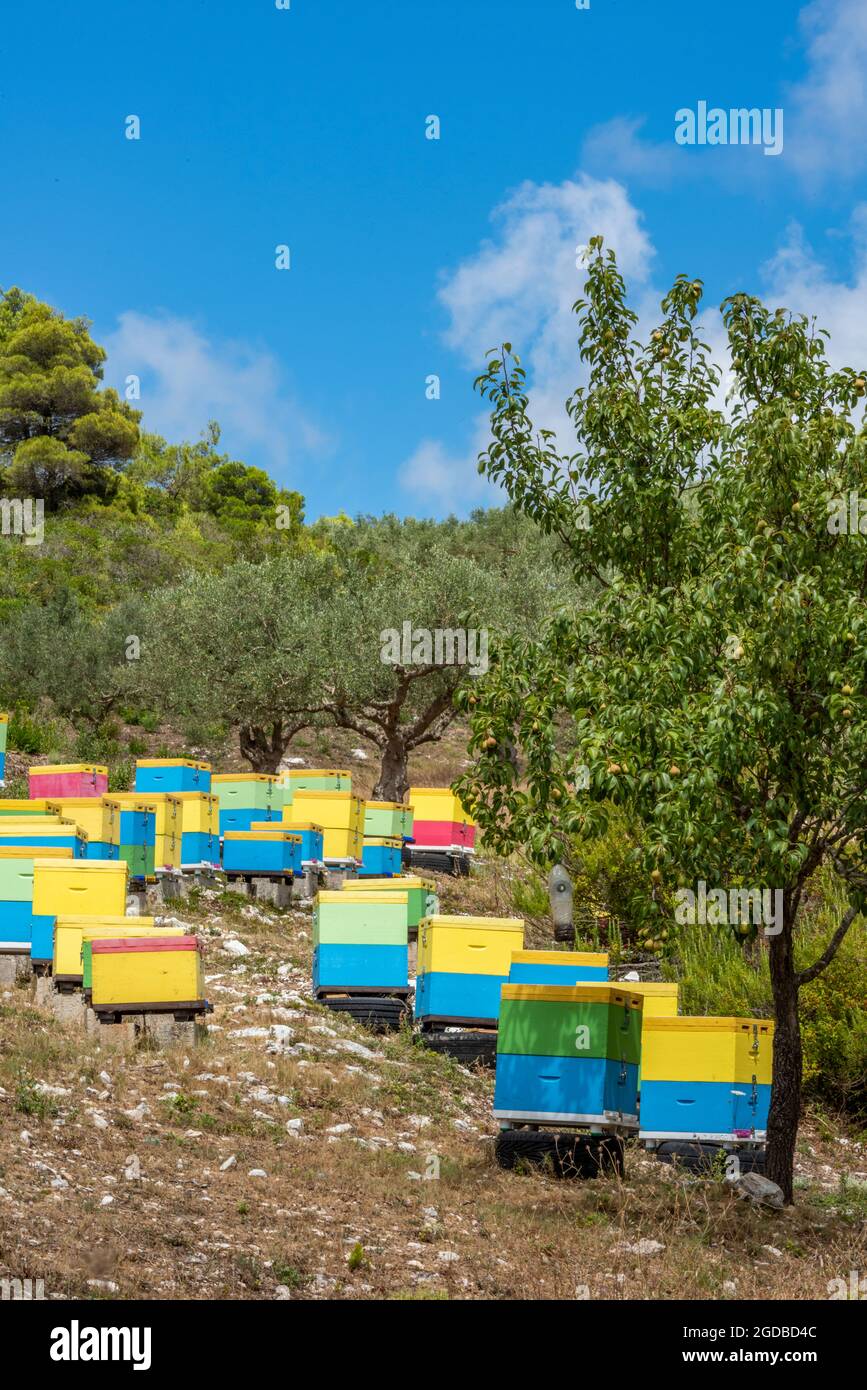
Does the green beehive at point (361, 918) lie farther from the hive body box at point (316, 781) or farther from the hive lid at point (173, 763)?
the hive body box at point (316, 781)

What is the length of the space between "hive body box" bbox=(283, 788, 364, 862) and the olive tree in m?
12.9

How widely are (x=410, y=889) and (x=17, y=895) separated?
4704 mm

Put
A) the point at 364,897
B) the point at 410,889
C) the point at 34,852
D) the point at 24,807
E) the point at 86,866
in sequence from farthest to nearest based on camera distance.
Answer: the point at 24,807 < the point at 410,889 < the point at 34,852 < the point at 364,897 < the point at 86,866

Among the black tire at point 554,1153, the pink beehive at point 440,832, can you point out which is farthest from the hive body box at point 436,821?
the black tire at point 554,1153

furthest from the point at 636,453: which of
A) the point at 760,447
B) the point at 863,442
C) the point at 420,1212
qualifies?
the point at 420,1212

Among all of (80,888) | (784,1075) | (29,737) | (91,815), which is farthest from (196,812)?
(29,737)

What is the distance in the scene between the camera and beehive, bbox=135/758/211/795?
23688 millimetres

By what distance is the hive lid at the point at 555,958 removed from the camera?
45.8 ft

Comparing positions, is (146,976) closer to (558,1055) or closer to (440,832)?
(558,1055)

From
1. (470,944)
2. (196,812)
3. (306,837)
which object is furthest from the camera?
(306,837)

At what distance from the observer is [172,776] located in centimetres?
2375

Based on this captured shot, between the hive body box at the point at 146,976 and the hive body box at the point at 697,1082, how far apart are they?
457 centimetres

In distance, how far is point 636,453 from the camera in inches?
473
